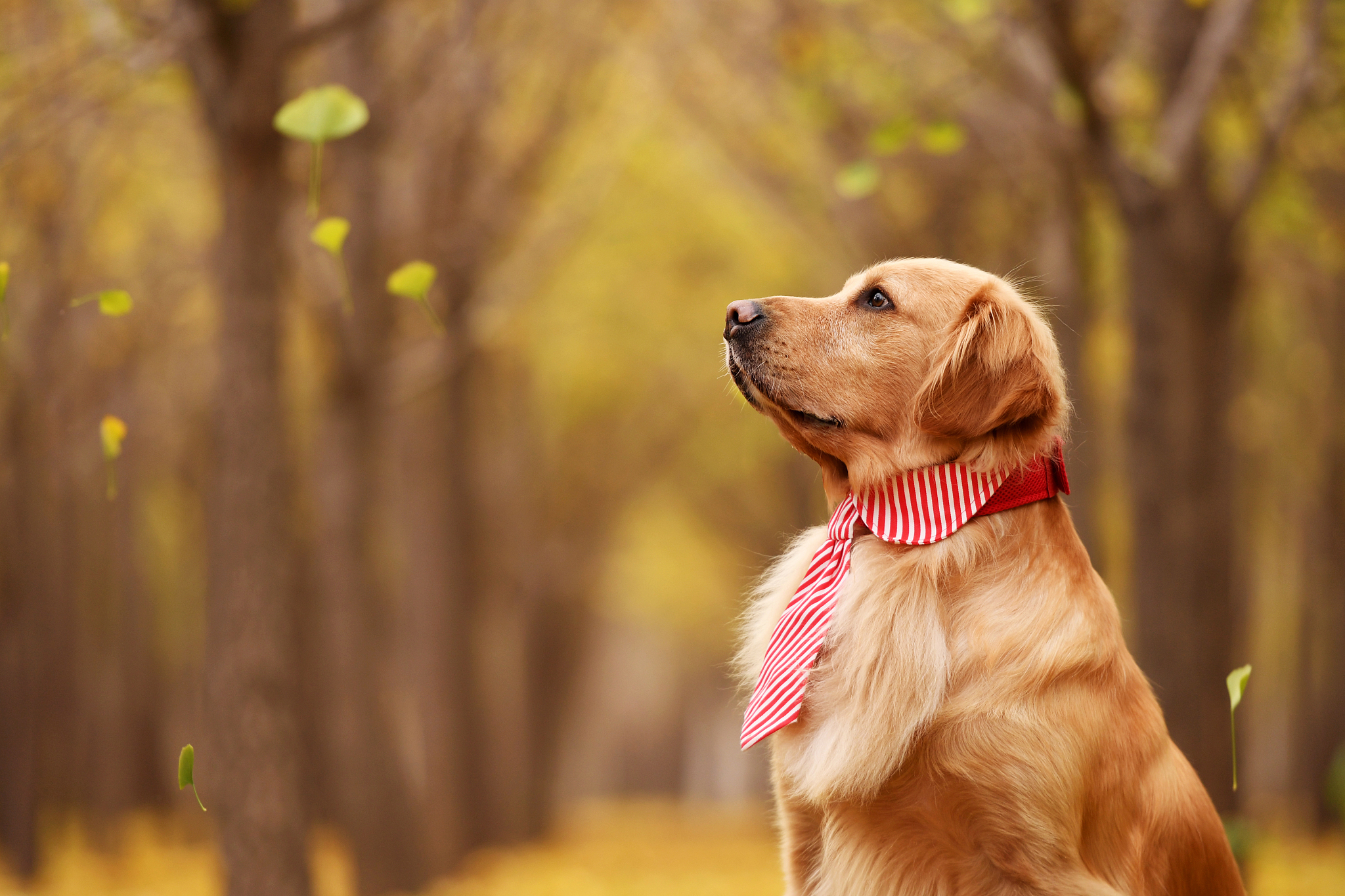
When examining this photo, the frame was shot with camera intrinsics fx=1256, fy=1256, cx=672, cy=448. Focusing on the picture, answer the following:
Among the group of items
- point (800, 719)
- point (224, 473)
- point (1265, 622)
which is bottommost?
point (1265, 622)

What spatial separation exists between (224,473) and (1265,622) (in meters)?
26.8

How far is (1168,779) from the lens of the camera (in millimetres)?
3084

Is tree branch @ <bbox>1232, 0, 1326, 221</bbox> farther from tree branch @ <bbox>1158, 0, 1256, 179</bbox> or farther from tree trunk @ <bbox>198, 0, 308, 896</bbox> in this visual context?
tree trunk @ <bbox>198, 0, 308, 896</bbox>

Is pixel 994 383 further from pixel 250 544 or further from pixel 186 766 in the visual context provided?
pixel 250 544

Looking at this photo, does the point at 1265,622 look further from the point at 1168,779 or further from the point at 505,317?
the point at 1168,779

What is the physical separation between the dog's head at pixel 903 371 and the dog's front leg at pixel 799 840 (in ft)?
2.66

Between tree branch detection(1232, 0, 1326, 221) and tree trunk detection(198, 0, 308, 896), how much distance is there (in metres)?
5.07

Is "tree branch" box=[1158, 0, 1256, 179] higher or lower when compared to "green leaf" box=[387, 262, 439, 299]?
higher

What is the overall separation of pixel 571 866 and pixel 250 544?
31.8ft

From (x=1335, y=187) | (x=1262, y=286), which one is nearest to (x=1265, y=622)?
(x=1262, y=286)

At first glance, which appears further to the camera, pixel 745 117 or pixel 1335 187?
pixel 745 117

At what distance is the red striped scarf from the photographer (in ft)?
10.2

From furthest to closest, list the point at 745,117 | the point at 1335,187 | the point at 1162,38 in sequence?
the point at 745,117, the point at 1335,187, the point at 1162,38

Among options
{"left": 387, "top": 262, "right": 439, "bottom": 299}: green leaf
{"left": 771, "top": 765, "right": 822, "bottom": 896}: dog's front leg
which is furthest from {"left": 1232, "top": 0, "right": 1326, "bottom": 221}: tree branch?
{"left": 771, "top": 765, "right": 822, "bottom": 896}: dog's front leg
